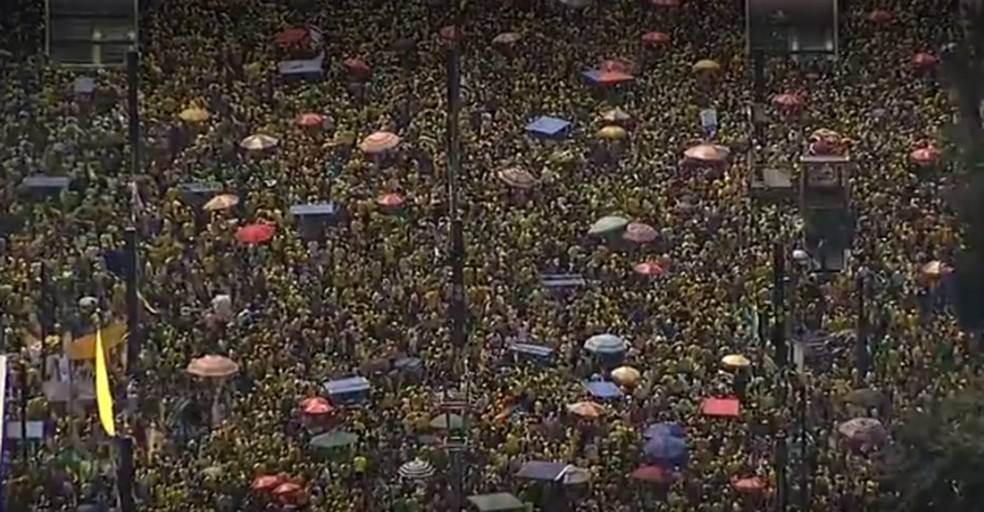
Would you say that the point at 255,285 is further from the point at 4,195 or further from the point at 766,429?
the point at 766,429

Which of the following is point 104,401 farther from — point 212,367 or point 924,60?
point 924,60

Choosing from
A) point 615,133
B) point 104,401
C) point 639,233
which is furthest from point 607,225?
point 104,401

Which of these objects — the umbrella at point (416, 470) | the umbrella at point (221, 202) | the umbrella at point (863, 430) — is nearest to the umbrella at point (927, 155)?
the umbrella at point (863, 430)

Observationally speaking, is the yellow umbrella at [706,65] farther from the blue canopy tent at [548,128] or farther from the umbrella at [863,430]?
the umbrella at [863,430]

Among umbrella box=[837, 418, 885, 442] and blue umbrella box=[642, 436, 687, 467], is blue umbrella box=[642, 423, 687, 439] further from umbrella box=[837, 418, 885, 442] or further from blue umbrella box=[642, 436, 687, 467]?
umbrella box=[837, 418, 885, 442]

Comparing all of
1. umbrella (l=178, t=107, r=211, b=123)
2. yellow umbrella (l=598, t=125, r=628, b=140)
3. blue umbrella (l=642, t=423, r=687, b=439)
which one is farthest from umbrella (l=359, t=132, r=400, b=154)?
blue umbrella (l=642, t=423, r=687, b=439)
